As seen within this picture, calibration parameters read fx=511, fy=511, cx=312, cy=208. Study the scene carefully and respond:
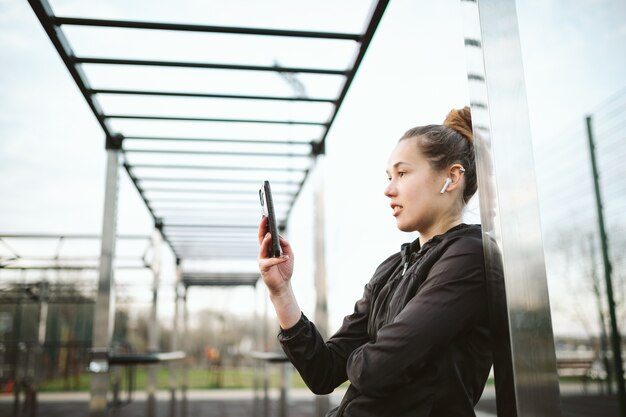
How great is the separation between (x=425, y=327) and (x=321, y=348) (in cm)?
46

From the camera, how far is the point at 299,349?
4.67ft

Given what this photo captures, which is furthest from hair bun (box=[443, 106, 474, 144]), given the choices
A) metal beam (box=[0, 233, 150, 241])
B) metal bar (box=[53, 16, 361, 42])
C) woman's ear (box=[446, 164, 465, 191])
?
metal beam (box=[0, 233, 150, 241])

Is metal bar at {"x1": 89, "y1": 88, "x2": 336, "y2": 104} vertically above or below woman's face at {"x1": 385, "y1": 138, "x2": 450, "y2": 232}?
above

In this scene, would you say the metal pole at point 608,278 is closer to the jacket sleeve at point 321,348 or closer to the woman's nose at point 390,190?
the jacket sleeve at point 321,348

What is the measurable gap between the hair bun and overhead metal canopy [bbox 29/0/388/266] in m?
0.88

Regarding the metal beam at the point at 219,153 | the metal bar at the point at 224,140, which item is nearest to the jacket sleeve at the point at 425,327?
the metal bar at the point at 224,140

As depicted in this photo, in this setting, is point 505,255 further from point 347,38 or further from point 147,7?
point 147,7

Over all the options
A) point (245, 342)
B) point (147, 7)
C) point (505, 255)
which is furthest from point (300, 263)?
point (245, 342)

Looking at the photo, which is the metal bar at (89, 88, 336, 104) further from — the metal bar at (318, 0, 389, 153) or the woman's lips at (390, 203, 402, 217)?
the woman's lips at (390, 203, 402, 217)

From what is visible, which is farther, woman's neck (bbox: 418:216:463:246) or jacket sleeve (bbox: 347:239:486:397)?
woman's neck (bbox: 418:216:463:246)

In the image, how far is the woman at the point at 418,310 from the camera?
3.61 feet

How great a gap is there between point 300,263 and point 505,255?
588 cm

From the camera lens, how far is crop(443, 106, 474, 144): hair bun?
56.7 inches

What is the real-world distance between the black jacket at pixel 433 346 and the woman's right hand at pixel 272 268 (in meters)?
0.34
